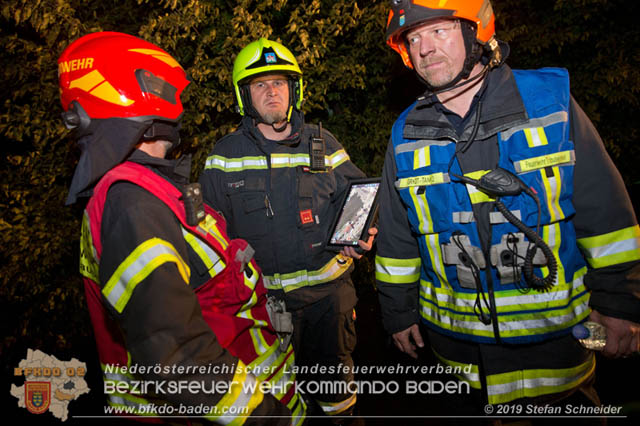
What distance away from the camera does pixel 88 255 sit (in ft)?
5.72

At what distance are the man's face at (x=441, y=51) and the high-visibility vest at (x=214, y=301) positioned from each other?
4.62ft

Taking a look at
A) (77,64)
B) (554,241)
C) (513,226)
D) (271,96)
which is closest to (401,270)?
(513,226)

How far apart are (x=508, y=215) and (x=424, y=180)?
1.55 ft

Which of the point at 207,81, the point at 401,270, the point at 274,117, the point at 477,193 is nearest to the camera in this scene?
the point at 477,193

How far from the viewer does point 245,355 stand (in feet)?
6.35

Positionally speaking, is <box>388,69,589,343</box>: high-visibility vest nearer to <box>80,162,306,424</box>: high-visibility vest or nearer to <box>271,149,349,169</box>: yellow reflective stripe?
<box>80,162,306,424</box>: high-visibility vest

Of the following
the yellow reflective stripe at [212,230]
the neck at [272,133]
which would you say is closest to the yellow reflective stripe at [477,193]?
the yellow reflective stripe at [212,230]

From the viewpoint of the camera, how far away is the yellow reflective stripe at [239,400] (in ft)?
4.83

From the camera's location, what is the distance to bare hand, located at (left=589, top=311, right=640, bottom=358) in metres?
1.85

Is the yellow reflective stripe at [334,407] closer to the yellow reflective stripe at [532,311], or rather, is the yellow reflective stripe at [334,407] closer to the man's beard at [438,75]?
the yellow reflective stripe at [532,311]

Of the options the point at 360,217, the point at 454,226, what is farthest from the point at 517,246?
the point at 360,217

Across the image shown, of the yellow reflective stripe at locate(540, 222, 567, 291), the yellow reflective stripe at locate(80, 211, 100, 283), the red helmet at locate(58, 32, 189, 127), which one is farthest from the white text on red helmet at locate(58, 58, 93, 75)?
the yellow reflective stripe at locate(540, 222, 567, 291)

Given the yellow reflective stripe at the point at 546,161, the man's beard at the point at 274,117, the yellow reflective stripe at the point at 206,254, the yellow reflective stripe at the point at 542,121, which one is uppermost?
the man's beard at the point at 274,117

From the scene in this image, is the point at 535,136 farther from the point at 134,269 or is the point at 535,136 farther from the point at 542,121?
the point at 134,269
